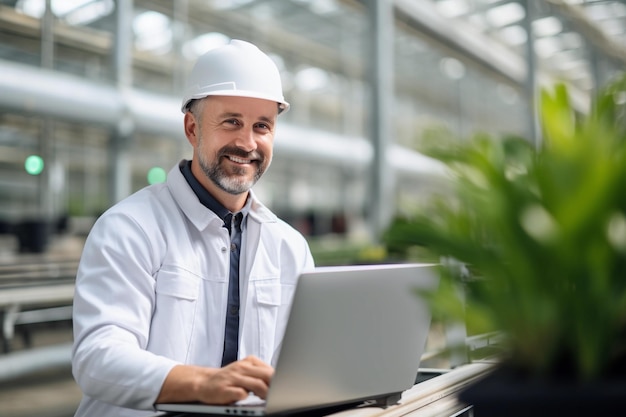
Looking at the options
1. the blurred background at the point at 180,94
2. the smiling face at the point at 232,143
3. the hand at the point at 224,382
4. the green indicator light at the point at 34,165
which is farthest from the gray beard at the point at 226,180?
the green indicator light at the point at 34,165

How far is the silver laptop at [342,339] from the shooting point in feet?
3.40

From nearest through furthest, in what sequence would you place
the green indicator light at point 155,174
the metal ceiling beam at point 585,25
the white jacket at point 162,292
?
1. the white jacket at point 162,292
2. the metal ceiling beam at point 585,25
3. the green indicator light at point 155,174

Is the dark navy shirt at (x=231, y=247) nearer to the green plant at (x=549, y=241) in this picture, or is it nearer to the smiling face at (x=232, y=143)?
the smiling face at (x=232, y=143)

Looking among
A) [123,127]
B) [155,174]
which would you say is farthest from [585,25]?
[123,127]

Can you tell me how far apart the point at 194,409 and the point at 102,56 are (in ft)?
30.5

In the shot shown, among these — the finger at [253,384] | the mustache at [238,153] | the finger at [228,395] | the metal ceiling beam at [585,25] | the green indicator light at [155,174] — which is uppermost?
the metal ceiling beam at [585,25]

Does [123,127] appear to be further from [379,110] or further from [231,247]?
[231,247]

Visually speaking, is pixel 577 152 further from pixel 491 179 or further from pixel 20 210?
pixel 20 210

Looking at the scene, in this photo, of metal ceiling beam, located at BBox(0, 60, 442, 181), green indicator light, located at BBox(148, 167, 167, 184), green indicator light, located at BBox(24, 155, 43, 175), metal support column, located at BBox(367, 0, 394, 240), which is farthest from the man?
green indicator light, located at BBox(148, 167, 167, 184)

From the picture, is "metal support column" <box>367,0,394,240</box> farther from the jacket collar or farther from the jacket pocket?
the jacket pocket

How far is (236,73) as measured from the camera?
5.36 feet

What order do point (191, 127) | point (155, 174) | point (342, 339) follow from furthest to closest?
1. point (155, 174)
2. point (191, 127)
3. point (342, 339)

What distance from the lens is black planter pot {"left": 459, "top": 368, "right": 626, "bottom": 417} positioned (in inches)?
21.3

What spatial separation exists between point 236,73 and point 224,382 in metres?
0.75
